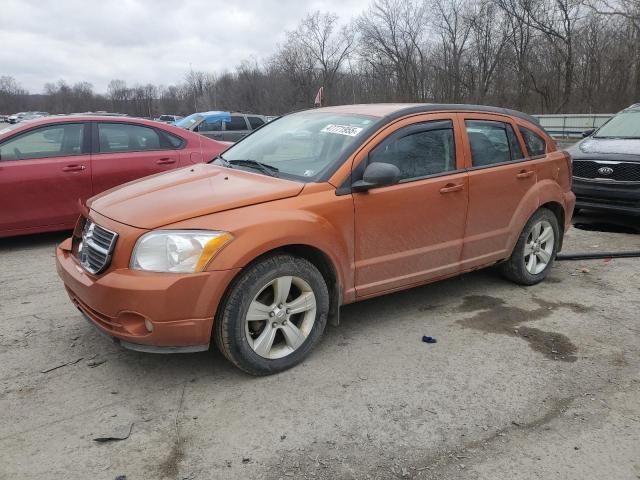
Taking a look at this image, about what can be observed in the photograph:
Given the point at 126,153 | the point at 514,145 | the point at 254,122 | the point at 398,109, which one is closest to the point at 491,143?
the point at 514,145

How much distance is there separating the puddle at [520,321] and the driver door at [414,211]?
0.45 meters

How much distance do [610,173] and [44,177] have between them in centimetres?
730

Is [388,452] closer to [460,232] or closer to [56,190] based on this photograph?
[460,232]

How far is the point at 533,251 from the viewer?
5.05 metres

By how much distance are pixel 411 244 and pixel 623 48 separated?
34.9 meters

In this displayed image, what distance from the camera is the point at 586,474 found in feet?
8.22

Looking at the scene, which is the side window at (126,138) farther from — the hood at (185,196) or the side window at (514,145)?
the side window at (514,145)

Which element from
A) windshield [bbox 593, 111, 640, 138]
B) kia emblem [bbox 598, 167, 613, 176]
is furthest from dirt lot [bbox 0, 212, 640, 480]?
windshield [bbox 593, 111, 640, 138]

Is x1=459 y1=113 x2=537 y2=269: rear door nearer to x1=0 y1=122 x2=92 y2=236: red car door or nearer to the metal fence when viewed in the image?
x1=0 y1=122 x2=92 y2=236: red car door

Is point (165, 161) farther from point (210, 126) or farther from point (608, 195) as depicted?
point (210, 126)

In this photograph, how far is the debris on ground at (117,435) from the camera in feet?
8.99

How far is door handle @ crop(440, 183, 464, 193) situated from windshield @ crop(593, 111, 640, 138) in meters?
5.36

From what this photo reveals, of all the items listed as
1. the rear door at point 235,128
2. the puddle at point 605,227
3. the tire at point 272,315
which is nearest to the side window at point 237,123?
the rear door at point 235,128

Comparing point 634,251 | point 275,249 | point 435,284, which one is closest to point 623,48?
point 634,251
